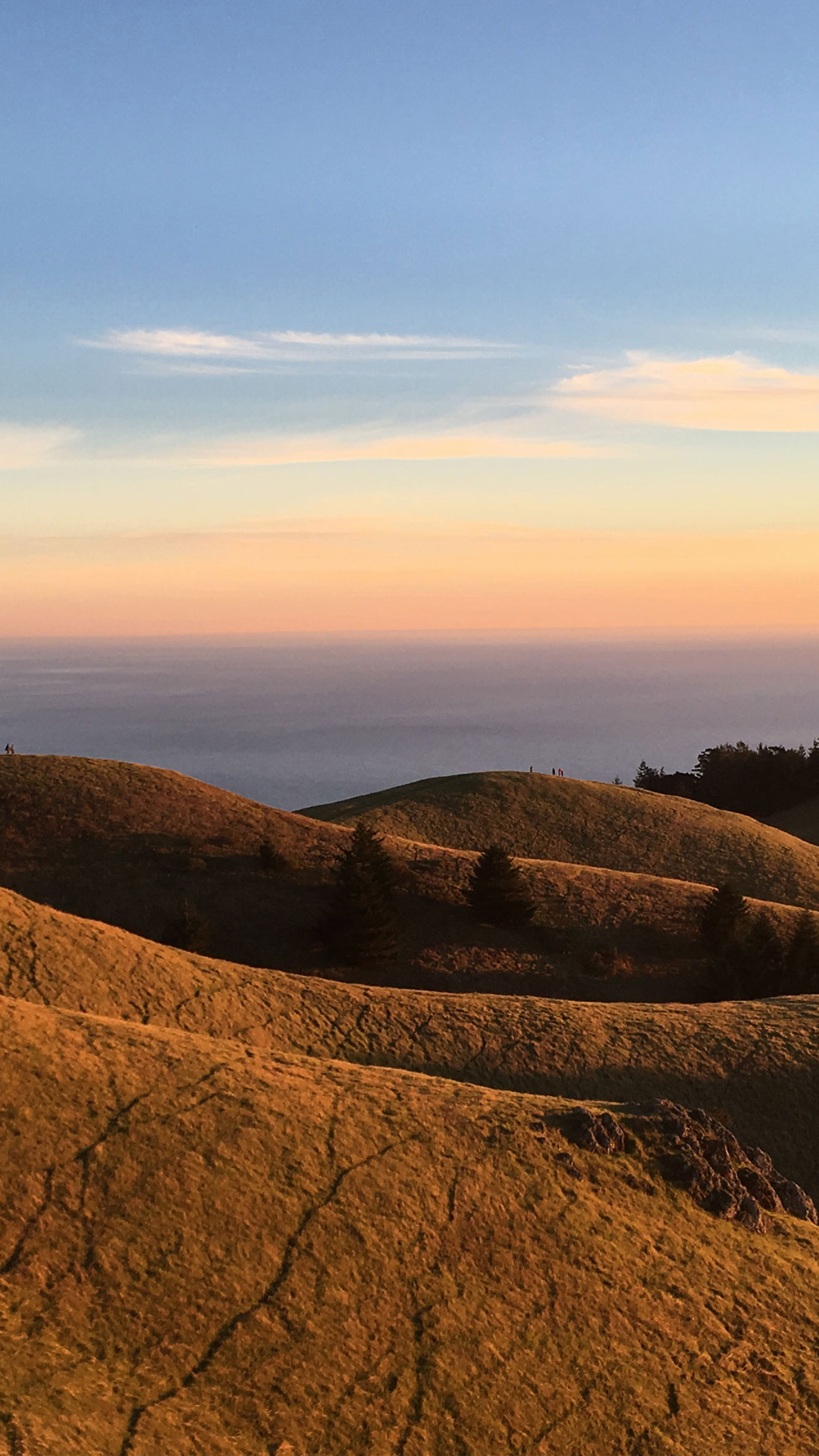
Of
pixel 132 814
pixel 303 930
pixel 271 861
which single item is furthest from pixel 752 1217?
pixel 132 814

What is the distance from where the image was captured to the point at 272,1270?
61.7ft

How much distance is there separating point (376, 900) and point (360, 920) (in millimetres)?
1148

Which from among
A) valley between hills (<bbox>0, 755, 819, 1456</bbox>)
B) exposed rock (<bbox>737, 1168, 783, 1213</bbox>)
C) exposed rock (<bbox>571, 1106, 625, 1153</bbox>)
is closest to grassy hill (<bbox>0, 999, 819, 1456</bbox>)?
valley between hills (<bbox>0, 755, 819, 1456</bbox>)

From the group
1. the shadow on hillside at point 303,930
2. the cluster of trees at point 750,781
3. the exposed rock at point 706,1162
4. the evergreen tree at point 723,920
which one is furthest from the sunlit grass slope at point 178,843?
the cluster of trees at point 750,781

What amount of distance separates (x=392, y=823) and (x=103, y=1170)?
50.6 meters

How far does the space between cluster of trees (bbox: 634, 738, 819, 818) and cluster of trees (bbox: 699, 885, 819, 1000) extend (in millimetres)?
49290

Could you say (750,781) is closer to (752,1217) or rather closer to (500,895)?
(500,895)

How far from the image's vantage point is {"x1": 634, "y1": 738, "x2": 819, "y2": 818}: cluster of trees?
99.7m

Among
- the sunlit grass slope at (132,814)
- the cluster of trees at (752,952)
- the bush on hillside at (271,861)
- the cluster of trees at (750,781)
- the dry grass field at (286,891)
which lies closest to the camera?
the dry grass field at (286,891)

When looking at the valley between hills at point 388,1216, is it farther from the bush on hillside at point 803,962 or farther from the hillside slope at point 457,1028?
the bush on hillside at point 803,962

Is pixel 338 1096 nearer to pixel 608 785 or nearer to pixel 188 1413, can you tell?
pixel 188 1413

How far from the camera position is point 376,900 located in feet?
147

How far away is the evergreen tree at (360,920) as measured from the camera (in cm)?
4403

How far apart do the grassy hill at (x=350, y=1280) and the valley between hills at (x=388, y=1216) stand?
0.17ft
